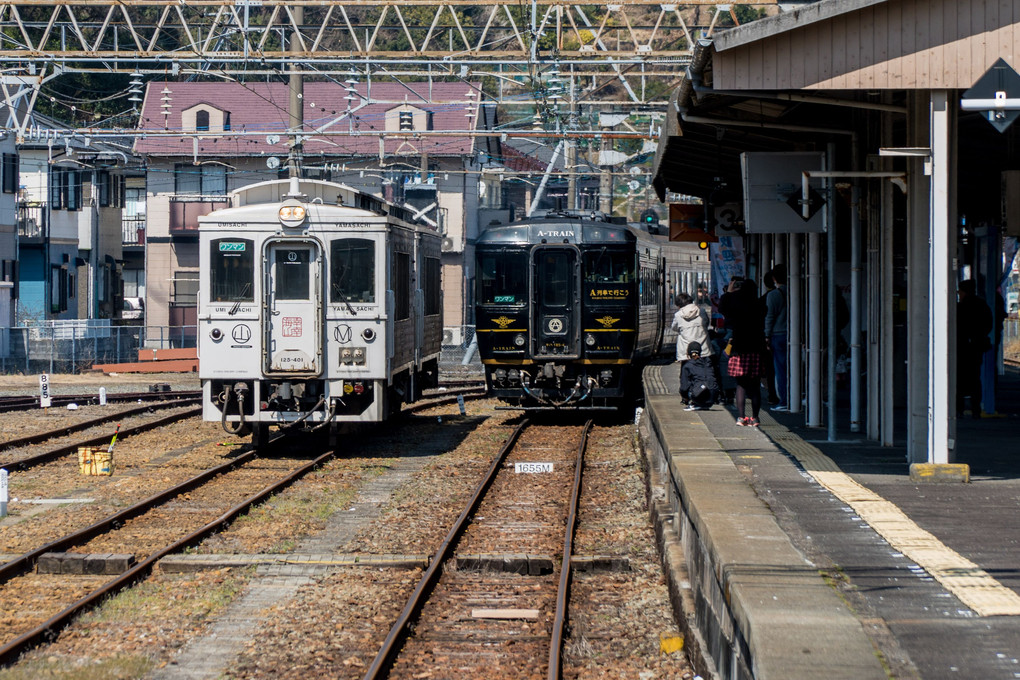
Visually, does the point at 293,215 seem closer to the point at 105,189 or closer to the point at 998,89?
the point at 998,89

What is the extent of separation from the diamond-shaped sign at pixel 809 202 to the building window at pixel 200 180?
38.1 m

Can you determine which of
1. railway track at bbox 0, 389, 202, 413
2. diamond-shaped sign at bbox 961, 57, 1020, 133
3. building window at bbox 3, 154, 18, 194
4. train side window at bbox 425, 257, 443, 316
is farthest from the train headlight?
building window at bbox 3, 154, 18, 194

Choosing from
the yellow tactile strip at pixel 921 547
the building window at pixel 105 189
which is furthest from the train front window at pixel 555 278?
the building window at pixel 105 189

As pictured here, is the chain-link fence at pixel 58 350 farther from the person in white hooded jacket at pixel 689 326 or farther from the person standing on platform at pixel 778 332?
the person standing on platform at pixel 778 332

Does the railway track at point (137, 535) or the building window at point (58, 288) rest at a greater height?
the building window at point (58, 288)

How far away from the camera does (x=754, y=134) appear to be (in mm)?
14430

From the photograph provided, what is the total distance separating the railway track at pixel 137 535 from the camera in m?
8.30

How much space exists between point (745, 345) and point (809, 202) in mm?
2591

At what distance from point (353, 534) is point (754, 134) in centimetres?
633

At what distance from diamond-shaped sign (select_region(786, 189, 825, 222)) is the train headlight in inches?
226

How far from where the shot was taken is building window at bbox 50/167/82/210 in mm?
47969

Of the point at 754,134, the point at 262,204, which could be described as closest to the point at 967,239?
the point at 754,134

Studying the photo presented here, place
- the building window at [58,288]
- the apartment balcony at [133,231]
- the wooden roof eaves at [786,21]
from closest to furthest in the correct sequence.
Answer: the wooden roof eaves at [786,21] → the building window at [58,288] → the apartment balcony at [133,231]

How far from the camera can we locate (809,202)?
11.9 metres
